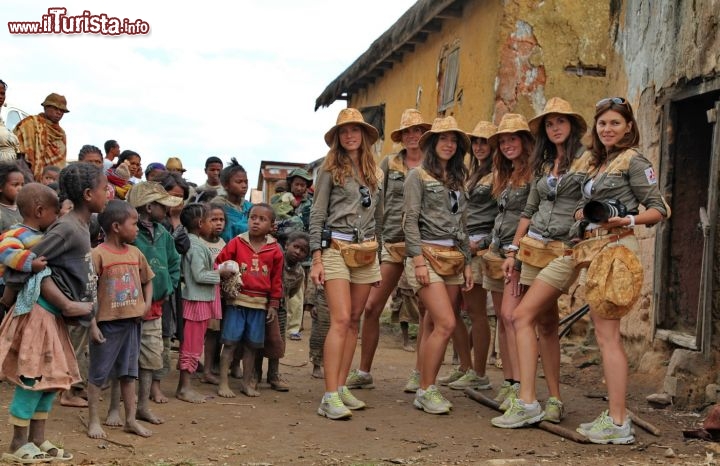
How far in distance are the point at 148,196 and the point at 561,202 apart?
9.26 feet

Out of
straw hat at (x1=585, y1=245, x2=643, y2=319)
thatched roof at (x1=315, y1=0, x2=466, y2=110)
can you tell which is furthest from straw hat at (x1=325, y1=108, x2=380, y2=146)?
thatched roof at (x1=315, y1=0, x2=466, y2=110)

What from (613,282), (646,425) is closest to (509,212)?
(613,282)

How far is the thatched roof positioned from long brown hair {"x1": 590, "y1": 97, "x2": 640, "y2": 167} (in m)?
6.81

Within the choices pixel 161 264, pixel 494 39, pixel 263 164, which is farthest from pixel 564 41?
pixel 263 164

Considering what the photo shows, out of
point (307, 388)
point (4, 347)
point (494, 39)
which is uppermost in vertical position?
point (494, 39)

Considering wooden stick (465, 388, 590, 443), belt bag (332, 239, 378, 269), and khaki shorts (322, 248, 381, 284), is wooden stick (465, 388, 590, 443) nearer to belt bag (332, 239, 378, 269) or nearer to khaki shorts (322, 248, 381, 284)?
khaki shorts (322, 248, 381, 284)

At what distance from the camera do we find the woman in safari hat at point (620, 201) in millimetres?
5215

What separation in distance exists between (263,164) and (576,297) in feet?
65.6

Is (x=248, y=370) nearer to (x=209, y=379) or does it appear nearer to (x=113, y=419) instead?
(x=209, y=379)

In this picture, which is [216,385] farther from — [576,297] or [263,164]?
[263,164]

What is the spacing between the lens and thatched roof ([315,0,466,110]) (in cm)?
1246

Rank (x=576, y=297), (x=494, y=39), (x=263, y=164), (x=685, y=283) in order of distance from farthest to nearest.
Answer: (x=263, y=164) < (x=494, y=39) < (x=576, y=297) < (x=685, y=283)

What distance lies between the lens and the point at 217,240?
690cm

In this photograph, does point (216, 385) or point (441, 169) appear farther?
point (216, 385)
